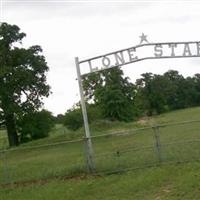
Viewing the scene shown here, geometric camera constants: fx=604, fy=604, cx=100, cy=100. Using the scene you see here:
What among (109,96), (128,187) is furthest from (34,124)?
(128,187)

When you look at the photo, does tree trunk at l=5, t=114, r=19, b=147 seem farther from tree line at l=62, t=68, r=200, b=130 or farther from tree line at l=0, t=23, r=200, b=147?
tree line at l=62, t=68, r=200, b=130

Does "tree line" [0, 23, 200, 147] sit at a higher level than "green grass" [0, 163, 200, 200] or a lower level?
higher

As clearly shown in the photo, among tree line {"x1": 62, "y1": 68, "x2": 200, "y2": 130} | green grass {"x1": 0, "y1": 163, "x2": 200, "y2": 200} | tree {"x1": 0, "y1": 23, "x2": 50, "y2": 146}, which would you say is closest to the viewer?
green grass {"x1": 0, "y1": 163, "x2": 200, "y2": 200}

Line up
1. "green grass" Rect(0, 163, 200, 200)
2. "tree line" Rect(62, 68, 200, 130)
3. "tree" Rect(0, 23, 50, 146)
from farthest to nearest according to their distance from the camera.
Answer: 1. "tree line" Rect(62, 68, 200, 130)
2. "tree" Rect(0, 23, 50, 146)
3. "green grass" Rect(0, 163, 200, 200)

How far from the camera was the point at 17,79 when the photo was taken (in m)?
47.2

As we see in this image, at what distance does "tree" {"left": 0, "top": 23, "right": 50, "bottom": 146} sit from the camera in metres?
47.1

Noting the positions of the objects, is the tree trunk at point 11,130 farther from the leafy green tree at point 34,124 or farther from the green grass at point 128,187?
the green grass at point 128,187

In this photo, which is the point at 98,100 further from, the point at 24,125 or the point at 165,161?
the point at 165,161

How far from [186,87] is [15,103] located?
7430cm

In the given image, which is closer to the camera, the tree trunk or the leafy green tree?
the tree trunk

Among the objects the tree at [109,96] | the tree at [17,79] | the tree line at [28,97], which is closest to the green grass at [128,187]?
the tree line at [28,97]

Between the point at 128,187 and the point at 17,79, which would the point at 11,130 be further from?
the point at 128,187

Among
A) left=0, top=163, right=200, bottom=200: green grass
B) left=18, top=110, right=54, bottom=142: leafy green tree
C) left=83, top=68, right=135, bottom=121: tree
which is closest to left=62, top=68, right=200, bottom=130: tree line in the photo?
left=83, top=68, right=135, bottom=121: tree

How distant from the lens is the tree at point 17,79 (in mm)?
47125
